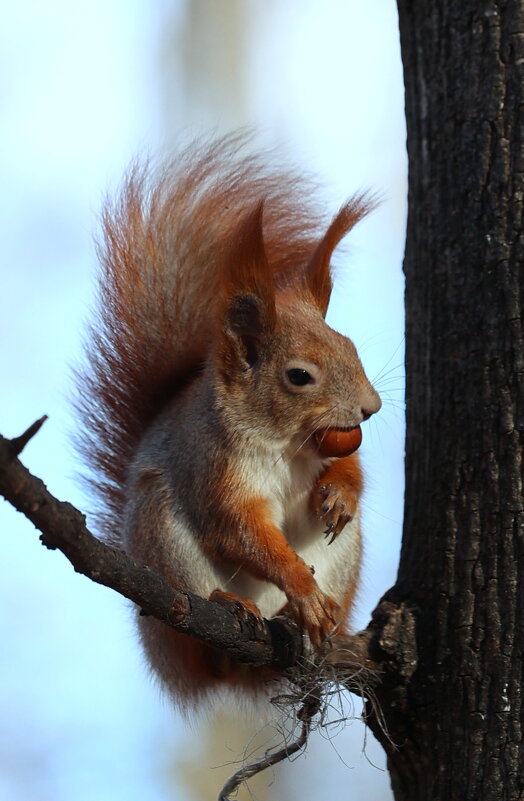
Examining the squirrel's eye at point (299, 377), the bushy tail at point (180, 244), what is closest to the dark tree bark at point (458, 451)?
the squirrel's eye at point (299, 377)

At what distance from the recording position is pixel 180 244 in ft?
7.13

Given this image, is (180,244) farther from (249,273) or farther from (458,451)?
(458,451)

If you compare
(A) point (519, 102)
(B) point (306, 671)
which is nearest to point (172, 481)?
(B) point (306, 671)

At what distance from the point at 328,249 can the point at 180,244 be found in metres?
0.33

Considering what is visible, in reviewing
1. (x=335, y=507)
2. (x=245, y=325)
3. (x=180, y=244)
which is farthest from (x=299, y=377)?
(x=180, y=244)

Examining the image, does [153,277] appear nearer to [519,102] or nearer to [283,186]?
[283,186]

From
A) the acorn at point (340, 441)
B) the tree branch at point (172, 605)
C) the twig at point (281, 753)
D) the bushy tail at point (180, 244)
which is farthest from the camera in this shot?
the bushy tail at point (180, 244)

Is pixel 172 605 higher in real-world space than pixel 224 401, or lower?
lower

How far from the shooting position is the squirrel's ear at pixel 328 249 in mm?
2068

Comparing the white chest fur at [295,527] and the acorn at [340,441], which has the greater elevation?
the acorn at [340,441]

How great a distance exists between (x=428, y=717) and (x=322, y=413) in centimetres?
58

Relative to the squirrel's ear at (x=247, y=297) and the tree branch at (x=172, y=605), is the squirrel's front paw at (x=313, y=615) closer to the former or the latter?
the tree branch at (x=172, y=605)

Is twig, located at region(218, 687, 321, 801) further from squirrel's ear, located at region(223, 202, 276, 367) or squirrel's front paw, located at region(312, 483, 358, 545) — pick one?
squirrel's ear, located at region(223, 202, 276, 367)

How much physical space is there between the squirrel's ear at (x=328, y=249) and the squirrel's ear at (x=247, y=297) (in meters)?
0.20
